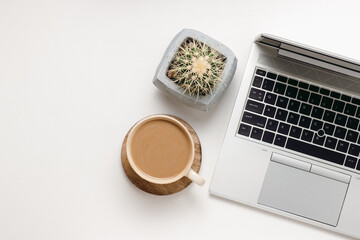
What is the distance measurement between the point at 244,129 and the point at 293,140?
0.35ft

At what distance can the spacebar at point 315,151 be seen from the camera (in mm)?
906

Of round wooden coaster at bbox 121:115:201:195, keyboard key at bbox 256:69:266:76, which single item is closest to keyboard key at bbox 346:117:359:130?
keyboard key at bbox 256:69:266:76

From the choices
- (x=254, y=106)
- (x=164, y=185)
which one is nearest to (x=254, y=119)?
(x=254, y=106)

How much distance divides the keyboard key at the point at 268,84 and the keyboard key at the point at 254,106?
0.12ft

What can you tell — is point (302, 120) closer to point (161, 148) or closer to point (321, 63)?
point (321, 63)

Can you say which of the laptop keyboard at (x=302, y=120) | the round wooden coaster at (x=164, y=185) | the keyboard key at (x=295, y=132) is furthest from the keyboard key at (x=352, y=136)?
the round wooden coaster at (x=164, y=185)

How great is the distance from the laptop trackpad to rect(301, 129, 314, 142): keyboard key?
0.07 metres

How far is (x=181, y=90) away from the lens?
88 centimetres

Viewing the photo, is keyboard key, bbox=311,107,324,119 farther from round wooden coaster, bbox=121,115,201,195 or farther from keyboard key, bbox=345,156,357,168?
round wooden coaster, bbox=121,115,201,195

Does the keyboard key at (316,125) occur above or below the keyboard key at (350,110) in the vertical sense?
below

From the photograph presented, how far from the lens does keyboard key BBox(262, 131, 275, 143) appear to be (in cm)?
90

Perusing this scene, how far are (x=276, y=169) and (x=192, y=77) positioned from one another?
27 centimetres

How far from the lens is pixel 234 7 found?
96cm

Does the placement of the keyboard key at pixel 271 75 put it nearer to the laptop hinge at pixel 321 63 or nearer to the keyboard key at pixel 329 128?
the laptop hinge at pixel 321 63
